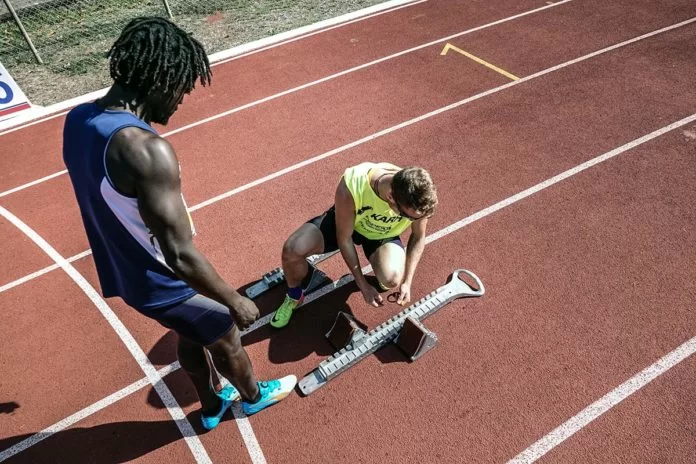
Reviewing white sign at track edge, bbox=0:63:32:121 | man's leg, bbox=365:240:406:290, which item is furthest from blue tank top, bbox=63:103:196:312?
white sign at track edge, bbox=0:63:32:121

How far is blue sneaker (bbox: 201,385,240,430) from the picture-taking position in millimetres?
3215

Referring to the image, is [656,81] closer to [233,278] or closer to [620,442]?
[620,442]

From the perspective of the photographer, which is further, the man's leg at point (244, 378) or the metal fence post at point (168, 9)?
the metal fence post at point (168, 9)

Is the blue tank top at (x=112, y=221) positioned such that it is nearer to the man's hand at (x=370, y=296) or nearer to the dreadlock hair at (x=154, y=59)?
the dreadlock hair at (x=154, y=59)

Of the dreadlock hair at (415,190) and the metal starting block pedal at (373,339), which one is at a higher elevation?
the dreadlock hair at (415,190)

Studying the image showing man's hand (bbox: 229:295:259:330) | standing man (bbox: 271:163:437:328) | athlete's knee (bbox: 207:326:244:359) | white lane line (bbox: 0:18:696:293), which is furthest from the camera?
white lane line (bbox: 0:18:696:293)

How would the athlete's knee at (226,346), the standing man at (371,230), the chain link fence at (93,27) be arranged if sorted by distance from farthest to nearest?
the chain link fence at (93,27)
the standing man at (371,230)
the athlete's knee at (226,346)

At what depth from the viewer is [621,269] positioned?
4121 millimetres

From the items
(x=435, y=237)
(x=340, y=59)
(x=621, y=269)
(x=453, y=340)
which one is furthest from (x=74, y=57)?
(x=621, y=269)

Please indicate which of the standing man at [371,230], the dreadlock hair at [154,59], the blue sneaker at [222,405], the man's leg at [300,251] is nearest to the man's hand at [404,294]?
the standing man at [371,230]

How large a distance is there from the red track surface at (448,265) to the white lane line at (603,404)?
0.13 feet

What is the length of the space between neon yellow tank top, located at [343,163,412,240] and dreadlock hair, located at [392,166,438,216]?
38cm

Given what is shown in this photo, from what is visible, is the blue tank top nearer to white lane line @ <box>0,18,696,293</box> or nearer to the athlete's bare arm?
the athlete's bare arm

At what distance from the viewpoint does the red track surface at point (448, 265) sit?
320 centimetres
